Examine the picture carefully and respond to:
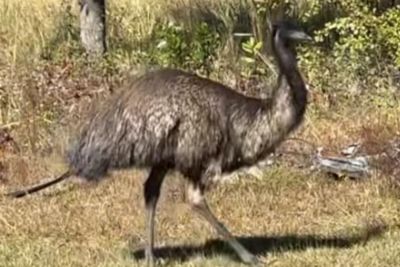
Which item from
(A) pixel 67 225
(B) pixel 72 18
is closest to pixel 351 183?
(A) pixel 67 225

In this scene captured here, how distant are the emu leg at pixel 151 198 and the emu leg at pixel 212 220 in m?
0.23

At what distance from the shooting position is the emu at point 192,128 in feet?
25.3

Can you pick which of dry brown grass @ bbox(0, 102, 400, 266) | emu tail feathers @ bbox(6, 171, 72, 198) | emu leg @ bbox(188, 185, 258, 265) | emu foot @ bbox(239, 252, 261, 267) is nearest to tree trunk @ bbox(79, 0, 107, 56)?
dry brown grass @ bbox(0, 102, 400, 266)

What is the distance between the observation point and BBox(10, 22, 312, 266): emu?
772cm

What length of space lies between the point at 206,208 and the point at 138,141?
2.01 ft

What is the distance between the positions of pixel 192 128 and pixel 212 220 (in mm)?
582

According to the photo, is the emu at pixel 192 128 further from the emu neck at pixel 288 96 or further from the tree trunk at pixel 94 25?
the tree trunk at pixel 94 25

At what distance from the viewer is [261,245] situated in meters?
8.47

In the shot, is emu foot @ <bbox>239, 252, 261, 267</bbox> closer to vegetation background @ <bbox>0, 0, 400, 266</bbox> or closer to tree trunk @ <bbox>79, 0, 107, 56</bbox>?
vegetation background @ <bbox>0, 0, 400, 266</bbox>

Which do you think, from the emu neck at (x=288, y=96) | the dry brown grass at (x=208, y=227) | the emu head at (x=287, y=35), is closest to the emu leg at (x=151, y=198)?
the dry brown grass at (x=208, y=227)

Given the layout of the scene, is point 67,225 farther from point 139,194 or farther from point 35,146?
point 35,146

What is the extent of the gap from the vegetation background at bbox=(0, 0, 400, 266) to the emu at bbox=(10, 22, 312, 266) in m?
0.60

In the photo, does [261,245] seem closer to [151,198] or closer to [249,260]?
[249,260]

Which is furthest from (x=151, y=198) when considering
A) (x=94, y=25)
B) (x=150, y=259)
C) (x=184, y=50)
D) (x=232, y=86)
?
(x=94, y=25)
